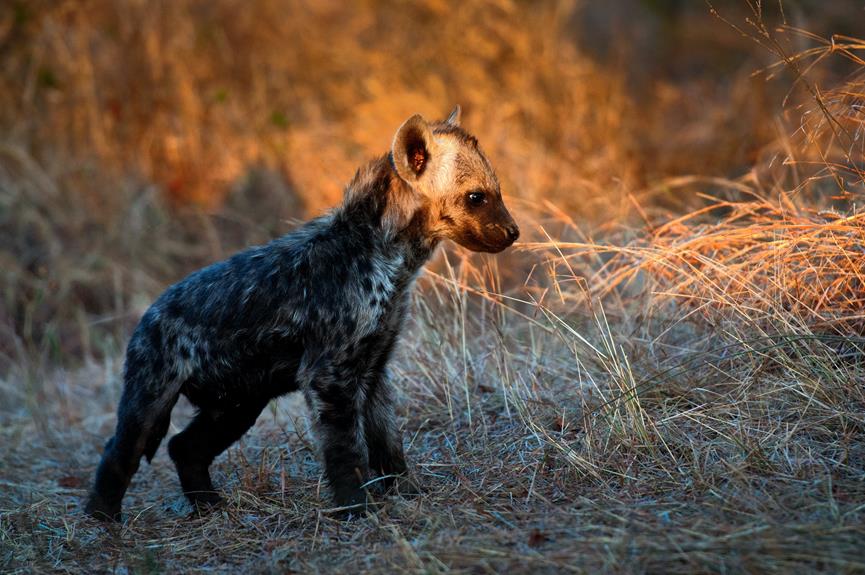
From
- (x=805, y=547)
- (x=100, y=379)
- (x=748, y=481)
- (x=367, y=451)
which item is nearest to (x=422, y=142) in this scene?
(x=367, y=451)

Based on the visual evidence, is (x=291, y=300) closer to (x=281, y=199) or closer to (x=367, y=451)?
(x=367, y=451)

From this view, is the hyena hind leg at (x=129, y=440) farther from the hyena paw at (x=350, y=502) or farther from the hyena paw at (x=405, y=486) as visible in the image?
the hyena paw at (x=405, y=486)

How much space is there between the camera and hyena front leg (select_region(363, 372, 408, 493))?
4984mm

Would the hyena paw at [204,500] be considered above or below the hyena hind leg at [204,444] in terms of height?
below

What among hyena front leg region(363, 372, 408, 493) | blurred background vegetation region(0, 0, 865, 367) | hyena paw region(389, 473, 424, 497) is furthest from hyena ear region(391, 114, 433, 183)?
blurred background vegetation region(0, 0, 865, 367)

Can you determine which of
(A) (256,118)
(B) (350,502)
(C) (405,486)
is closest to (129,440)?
(B) (350,502)

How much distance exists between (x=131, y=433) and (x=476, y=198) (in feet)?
7.57

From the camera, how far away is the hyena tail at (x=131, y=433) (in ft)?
16.1

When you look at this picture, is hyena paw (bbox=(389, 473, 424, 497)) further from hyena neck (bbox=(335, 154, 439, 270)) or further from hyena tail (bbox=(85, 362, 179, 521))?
hyena tail (bbox=(85, 362, 179, 521))

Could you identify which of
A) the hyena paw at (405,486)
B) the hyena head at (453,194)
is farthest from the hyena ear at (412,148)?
the hyena paw at (405,486)

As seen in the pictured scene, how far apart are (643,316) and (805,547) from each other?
8.55 feet

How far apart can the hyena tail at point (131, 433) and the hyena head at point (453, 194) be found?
170cm

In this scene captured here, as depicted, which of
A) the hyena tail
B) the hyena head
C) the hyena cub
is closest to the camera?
the hyena cub

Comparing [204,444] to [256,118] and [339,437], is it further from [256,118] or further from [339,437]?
[256,118]
